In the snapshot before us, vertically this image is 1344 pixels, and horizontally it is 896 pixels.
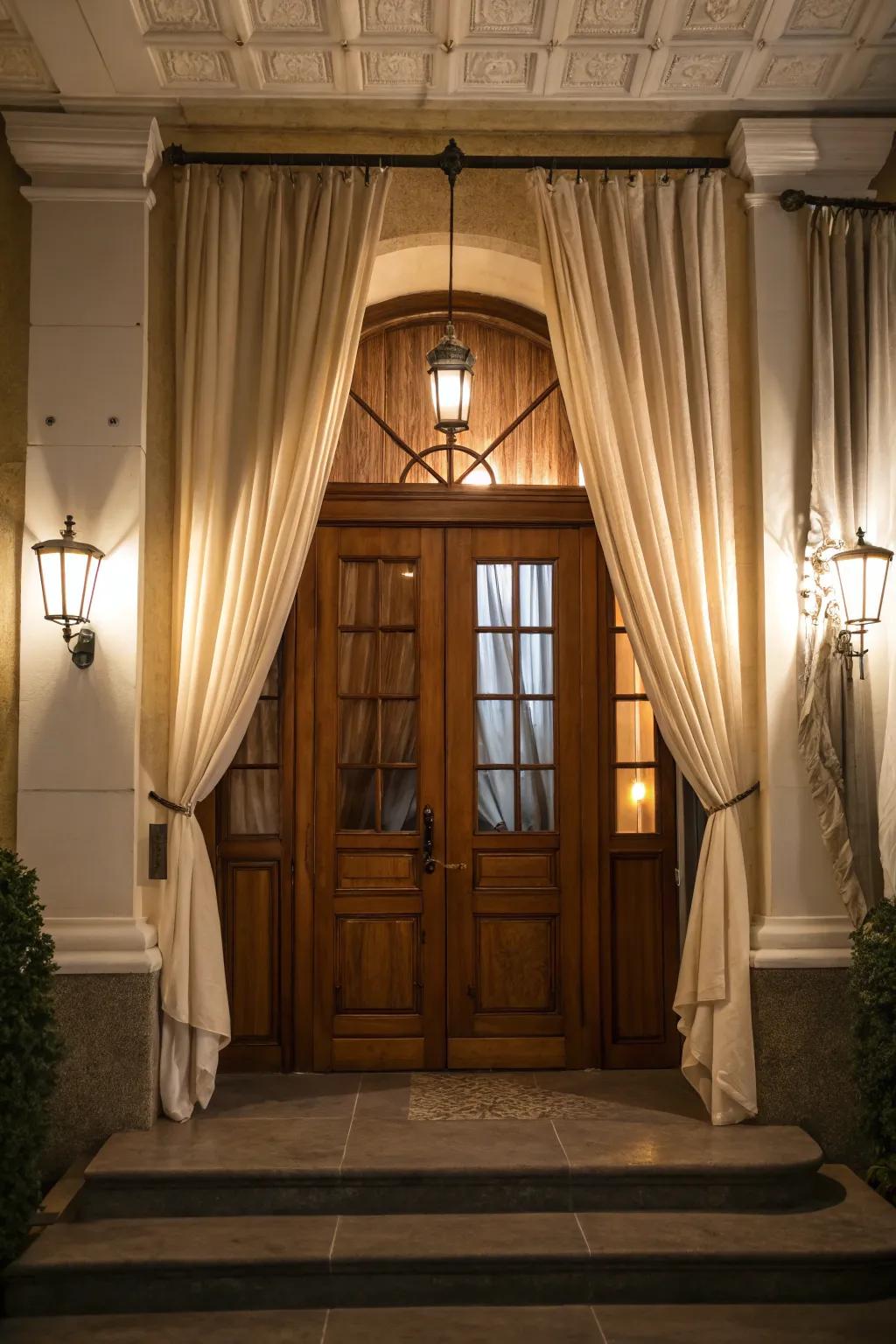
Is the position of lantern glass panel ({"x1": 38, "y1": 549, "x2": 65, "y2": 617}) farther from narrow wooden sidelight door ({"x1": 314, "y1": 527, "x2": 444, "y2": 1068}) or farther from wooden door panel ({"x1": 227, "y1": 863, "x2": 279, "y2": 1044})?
wooden door panel ({"x1": 227, "y1": 863, "x2": 279, "y2": 1044})

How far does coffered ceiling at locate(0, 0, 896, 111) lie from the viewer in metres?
4.58

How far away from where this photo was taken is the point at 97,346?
4.94 metres

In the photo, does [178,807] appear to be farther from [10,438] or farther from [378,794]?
[10,438]

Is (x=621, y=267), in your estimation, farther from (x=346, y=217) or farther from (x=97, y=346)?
(x=97, y=346)

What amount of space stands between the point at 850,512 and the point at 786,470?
12.5 inches

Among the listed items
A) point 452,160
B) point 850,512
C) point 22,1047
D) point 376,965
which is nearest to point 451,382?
point 452,160

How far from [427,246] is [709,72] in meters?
1.37

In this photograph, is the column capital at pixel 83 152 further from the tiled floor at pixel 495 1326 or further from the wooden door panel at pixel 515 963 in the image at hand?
the tiled floor at pixel 495 1326

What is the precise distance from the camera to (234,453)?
16.4ft

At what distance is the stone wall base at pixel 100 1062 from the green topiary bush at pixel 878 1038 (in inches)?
104

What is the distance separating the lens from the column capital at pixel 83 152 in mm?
4918

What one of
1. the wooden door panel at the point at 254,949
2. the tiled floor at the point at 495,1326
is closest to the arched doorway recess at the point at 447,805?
the wooden door panel at the point at 254,949

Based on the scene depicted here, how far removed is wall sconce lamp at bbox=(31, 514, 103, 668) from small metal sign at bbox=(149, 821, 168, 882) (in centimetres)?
85

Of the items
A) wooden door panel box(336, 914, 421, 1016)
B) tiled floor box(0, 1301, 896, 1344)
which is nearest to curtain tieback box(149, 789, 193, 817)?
wooden door panel box(336, 914, 421, 1016)
